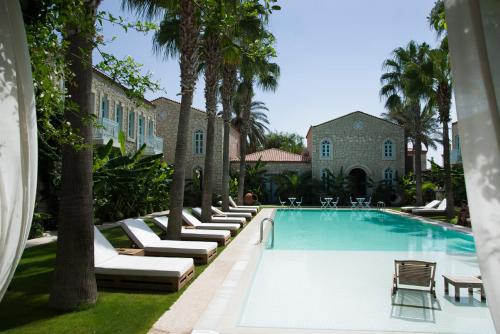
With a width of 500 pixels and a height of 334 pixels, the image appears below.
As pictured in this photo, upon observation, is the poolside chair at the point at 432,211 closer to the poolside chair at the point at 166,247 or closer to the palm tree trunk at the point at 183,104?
the palm tree trunk at the point at 183,104

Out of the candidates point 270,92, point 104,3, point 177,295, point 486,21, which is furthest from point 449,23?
point 270,92

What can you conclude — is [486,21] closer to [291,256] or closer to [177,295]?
[177,295]

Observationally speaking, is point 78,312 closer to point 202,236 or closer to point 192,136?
point 202,236

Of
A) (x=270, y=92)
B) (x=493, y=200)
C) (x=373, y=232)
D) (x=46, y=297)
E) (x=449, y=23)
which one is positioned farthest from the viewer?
(x=270, y=92)

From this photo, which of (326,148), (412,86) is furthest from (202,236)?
(326,148)

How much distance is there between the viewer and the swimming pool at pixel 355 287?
20.0ft

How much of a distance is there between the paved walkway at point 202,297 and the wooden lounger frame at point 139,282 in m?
0.28

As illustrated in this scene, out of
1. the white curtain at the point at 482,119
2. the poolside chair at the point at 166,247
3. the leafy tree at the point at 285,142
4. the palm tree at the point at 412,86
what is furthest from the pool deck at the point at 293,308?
the leafy tree at the point at 285,142

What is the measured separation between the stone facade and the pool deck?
24372mm

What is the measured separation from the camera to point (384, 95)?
1223 inches

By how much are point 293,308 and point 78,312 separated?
319cm

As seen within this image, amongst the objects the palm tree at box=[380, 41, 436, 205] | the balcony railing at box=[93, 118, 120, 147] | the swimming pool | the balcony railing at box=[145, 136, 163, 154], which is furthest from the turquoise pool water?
the balcony railing at box=[145, 136, 163, 154]

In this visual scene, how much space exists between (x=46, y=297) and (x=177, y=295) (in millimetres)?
1988

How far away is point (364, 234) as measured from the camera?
16.6 meters
